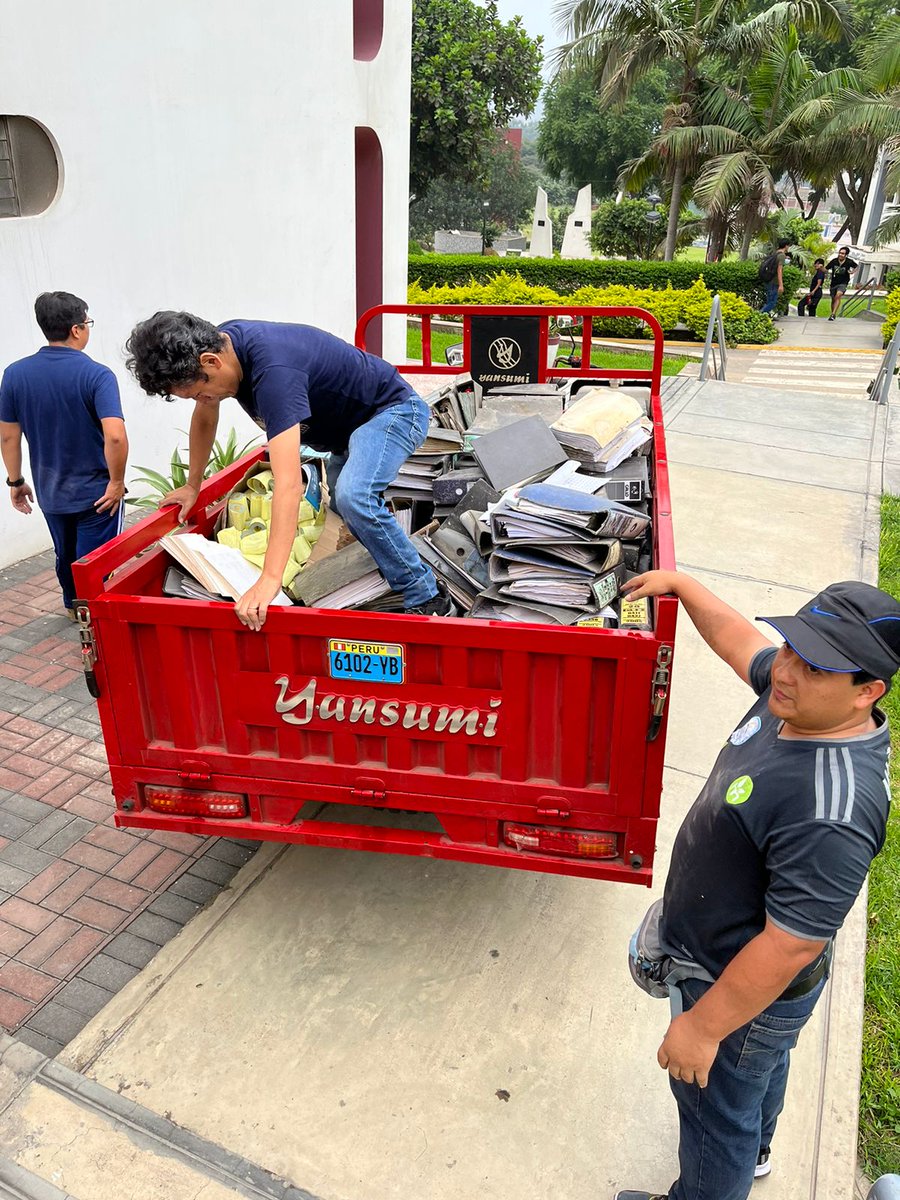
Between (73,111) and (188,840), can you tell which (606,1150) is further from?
(73,111)

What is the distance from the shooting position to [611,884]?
12.2 ft

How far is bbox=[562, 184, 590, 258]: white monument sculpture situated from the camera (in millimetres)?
42000

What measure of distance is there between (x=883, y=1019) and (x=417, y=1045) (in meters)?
1.65

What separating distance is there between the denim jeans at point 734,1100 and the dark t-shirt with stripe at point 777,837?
156mm

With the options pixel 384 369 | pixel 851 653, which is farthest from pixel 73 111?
pixel 851 653

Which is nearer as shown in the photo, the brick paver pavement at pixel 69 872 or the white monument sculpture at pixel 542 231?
the brick paver pavement at pixel 69 872

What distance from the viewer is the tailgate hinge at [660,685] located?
2.61 meters

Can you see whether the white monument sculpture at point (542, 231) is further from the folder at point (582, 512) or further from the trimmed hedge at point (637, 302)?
the folder at point (582, 512)

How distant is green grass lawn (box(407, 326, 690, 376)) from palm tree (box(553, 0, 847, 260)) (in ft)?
31.8

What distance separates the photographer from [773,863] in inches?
71.6

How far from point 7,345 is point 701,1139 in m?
6.23

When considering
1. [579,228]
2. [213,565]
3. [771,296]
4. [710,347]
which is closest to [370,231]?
[710,347]

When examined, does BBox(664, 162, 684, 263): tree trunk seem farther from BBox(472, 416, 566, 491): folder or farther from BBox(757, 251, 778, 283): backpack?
BBox(472, 416, 566, 491): folder

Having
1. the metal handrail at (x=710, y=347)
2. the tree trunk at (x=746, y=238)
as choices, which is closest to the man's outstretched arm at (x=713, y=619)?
the metal handrail at (x=710, y=347)
